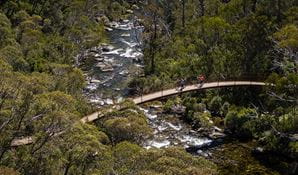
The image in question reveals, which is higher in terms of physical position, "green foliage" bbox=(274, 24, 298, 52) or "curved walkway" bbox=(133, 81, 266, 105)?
"green foliage" bbox=(274, 24, 298, 52)

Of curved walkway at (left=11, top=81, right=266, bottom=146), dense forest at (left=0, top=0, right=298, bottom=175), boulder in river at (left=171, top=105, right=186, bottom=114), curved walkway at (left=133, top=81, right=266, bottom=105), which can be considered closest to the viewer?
dense forest at (left=0, top=0, right=298, bottom=175)

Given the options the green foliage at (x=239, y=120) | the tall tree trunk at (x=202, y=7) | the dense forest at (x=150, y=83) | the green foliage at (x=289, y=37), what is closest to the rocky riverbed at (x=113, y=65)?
the dense forest at (x=150, y=83)

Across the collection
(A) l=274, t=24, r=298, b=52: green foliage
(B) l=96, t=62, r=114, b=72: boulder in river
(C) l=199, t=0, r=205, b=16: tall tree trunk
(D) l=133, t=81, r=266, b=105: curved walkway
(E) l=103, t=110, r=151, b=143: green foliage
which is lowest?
(B) l=96, t=62, r=114, b=72: boulder in river

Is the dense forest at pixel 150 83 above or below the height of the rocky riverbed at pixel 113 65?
above

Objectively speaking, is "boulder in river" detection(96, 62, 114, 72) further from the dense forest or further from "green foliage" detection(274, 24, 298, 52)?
"green foliage" detection(274, 24, 298, 52)

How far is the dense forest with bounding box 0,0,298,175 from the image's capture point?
25.5 meters

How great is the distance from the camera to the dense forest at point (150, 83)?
25.5 metres

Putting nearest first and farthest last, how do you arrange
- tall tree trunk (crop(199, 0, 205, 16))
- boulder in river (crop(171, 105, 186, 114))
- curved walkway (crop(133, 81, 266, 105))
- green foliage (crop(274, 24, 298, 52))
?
curved walkway (crop(133, 81, 266, 105)) → green foliage (crop(274, 24, 298, 52)) → boulder in river (crop(171, 105, 186, 114)) → tall tree trunk (crop(199, 0, 205, 16))

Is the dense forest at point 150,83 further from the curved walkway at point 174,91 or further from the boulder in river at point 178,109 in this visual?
the curved walkway at point 174,91

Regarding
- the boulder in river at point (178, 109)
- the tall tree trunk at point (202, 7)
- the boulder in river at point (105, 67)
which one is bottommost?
the boulder in river at point (178, 109)

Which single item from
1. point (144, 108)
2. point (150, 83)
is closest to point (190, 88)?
point (144, 108)

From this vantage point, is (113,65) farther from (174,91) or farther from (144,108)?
(174,91)

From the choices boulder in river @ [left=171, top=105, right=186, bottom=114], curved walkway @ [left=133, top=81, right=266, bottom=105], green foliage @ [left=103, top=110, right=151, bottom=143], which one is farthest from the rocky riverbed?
green foliage @ [left=103, top=110, right=151, bottom=143]

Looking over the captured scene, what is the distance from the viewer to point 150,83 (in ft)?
166
